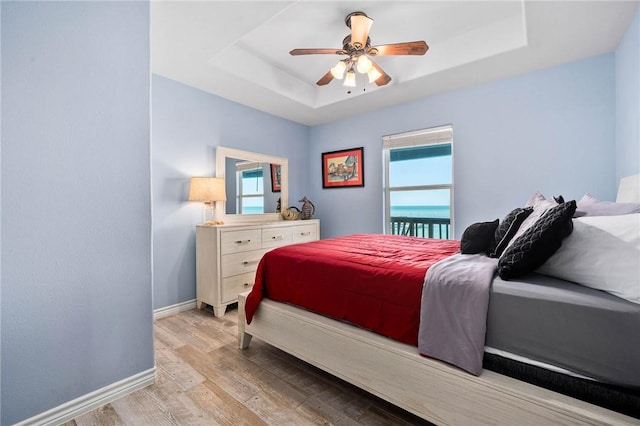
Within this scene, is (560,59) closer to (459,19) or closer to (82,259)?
(459,19)

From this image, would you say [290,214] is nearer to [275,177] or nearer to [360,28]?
[275,177]

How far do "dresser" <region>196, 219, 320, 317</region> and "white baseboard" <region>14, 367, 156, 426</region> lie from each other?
111 centimetres

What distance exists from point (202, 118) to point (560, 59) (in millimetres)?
3606

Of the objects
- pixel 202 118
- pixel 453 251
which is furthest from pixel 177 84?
pixel 453 251

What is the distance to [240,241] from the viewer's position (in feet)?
9.84

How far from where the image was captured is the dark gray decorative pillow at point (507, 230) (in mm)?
1503

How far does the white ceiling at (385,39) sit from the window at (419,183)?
551 mm

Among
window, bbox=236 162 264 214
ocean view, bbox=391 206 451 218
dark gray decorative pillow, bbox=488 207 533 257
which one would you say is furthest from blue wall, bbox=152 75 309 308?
dark gray decorative pillow, bbox=488 207 533 257

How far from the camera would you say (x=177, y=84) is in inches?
117

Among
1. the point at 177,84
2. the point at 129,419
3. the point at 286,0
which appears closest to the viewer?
the point at 129,419

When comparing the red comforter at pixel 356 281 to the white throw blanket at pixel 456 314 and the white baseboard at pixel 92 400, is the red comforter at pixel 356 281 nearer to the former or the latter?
the white throw blanket at pixel 456 314

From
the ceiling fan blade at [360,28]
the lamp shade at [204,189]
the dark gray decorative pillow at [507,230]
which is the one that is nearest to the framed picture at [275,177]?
the lamp shade at [204,189]

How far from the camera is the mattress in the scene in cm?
89

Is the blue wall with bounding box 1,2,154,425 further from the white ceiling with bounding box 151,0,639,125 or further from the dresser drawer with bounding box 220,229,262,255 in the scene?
the dresser drawer with bounding box 220,229,262,255
